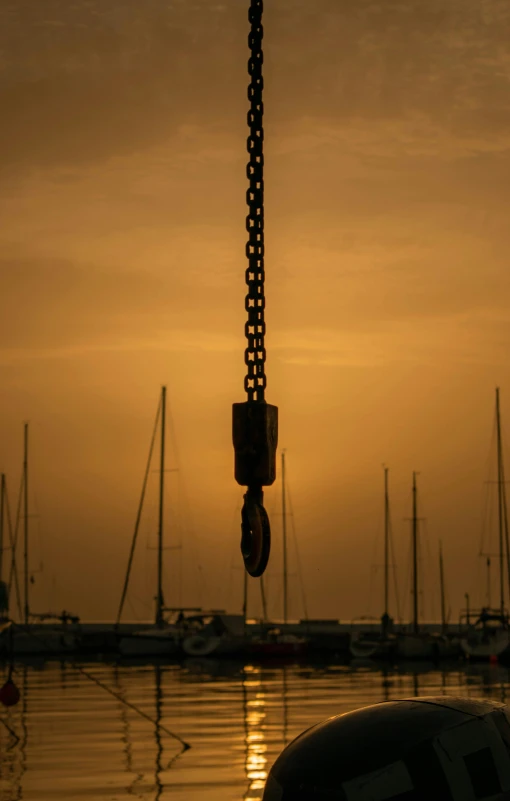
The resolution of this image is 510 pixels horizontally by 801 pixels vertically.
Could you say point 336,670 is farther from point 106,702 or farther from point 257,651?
point 106,702

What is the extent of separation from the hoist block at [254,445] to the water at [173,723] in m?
9.21

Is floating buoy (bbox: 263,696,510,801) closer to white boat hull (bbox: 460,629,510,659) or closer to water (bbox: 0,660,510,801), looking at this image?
water (bbox: 0,660,510,801)

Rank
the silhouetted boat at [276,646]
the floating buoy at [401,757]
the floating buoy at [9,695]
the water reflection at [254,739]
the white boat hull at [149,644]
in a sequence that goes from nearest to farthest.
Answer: the floating buoy at [401,757] < the water reflection at [254,739] < the floating buoy at [9,695] < the white boat hull at [149,644] < the silhouetted boat at [276,646]

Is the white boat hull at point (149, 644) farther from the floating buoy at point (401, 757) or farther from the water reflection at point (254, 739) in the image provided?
the floating buoy at point (401, 757)

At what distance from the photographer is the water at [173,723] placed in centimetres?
2227

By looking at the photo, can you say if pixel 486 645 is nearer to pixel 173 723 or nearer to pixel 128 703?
pixel 128 703

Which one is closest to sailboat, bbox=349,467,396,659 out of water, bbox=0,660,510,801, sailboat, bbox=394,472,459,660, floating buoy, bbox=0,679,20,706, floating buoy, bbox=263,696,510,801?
sailboat, bbox=394,472,459,660

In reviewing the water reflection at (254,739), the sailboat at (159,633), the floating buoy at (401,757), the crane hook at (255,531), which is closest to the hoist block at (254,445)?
the crane hook at (255,531)

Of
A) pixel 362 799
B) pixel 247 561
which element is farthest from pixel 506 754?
pixel 247 561

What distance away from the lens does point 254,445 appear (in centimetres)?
→ 1299

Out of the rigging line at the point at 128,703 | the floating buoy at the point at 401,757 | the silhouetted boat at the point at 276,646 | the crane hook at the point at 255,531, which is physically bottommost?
the silhouetted boat at the point at 276,646

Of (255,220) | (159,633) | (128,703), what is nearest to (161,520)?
(159,633)

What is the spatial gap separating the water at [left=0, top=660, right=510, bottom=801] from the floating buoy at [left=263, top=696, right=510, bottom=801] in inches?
334

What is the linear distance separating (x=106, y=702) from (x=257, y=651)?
45.0m
